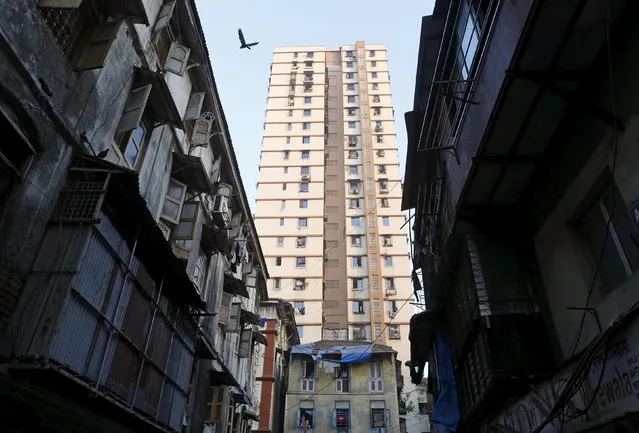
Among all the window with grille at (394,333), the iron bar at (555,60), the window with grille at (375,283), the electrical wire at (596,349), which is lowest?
the electrical wire at (596,349)

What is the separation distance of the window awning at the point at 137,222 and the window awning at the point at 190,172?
405 cm

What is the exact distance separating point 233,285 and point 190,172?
6.81 meters

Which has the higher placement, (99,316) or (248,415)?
(248,415)

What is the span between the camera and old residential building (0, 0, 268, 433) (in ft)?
20.9

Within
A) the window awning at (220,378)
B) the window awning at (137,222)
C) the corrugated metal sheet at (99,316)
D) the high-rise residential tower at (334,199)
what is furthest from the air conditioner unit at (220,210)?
the high-rise residential tower at (334,199)

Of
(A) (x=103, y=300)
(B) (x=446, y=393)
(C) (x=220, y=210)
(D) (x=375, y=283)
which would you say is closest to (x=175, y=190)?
(C) (x=220, y=210)

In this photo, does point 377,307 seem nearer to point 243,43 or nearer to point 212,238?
point 212,238

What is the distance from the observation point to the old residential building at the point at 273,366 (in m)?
29.4

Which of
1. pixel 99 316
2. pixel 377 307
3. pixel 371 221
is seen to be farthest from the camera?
pixel 371 221

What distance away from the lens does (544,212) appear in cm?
826

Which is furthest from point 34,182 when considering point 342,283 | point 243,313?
point 342,283

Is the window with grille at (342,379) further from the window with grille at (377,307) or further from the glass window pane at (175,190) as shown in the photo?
the glass window pane at (175,190)

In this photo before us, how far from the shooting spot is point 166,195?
12.7m

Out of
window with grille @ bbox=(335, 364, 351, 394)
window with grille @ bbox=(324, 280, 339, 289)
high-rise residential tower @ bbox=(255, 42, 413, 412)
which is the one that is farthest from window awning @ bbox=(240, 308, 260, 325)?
window with grille @ bbox=(324, 280, 339, 289)
